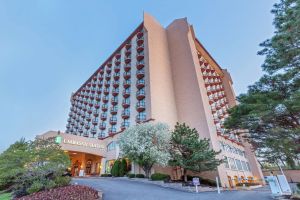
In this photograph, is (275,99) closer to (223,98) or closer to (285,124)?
(285,124)

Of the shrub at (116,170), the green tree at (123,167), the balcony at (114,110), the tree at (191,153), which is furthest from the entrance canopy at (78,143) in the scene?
the tree at (191,153)

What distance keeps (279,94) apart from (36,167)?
59.4 feet

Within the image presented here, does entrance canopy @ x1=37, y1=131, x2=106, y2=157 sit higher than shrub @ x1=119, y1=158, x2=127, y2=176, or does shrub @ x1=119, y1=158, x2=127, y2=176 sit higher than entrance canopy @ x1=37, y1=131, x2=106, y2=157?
entrance canopy @ x1=37, y1=131, x2=106, y2=157

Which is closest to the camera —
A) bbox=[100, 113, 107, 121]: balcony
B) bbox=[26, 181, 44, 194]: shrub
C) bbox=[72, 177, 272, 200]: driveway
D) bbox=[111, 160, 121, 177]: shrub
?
bbox=[26, 181, 44, 194]: shrub

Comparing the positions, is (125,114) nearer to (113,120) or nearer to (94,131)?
(113,120)

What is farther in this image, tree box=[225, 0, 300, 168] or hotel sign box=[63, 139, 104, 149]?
hotel sign box=[63, 139, 104, 149]

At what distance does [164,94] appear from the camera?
34406 mm

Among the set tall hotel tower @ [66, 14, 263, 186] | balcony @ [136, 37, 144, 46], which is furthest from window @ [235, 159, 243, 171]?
balcony @ [136, 37, 144, 46]

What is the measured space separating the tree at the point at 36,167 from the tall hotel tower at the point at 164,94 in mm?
14957

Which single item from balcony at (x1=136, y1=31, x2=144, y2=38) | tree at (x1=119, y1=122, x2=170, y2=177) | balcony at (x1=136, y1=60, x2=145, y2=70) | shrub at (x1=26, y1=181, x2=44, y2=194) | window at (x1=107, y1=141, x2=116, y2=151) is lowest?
shrub at (x1=26, y1=181, x2=44, y2=194)

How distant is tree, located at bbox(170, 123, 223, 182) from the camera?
20078 millimetres

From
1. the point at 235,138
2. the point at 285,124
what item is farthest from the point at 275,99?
the point at 235,138

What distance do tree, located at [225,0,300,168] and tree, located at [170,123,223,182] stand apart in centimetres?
767

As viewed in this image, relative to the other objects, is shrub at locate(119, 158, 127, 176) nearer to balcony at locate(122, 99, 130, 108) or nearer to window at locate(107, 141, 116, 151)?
window at locate(107, 141, 116, 151)
